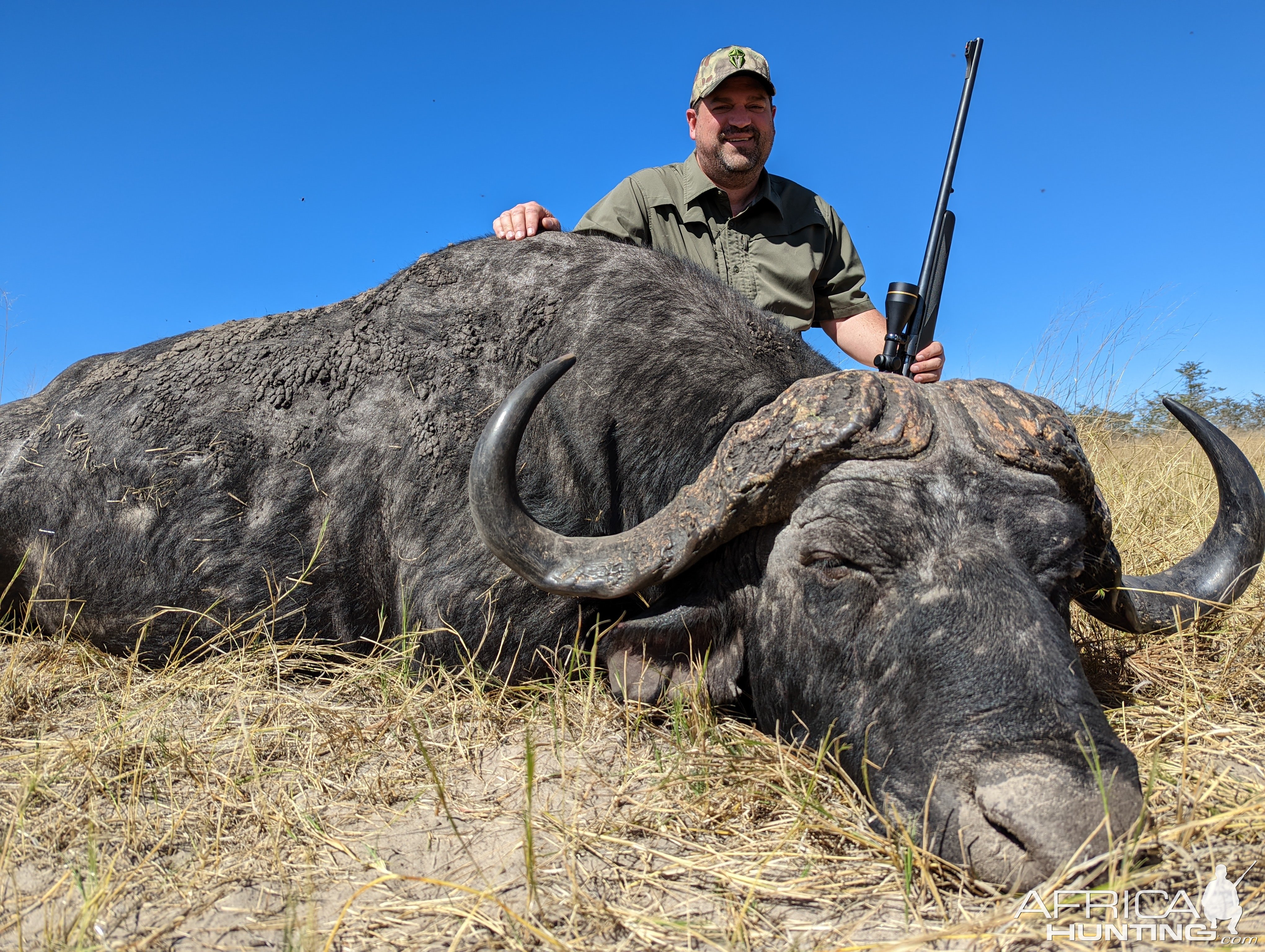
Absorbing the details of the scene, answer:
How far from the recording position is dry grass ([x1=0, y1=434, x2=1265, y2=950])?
191cm

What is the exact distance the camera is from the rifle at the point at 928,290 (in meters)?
4.71

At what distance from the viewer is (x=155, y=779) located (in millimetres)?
2672

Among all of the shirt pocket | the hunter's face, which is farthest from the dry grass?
the hunter's face

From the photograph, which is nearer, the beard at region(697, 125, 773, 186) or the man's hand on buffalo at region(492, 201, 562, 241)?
the man's hand on buffalo at region(492, 201, 562, 241)

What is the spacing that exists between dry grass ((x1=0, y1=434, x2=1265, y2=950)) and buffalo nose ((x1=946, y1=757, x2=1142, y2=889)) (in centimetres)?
5

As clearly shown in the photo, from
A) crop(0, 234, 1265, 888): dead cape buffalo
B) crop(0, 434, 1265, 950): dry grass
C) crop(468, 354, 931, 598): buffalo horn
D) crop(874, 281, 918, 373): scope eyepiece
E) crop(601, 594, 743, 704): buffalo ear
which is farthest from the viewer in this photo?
crop(874, 281, 918, 373): scope eyepiece

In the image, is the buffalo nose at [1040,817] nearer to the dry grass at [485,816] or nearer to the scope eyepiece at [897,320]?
the dry grass at [485,816]

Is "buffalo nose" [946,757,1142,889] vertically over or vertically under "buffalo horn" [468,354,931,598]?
under

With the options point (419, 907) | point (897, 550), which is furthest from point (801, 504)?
point (419, 907)

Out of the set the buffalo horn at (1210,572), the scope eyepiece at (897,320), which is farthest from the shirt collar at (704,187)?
the buffalo horn at (1210,572)

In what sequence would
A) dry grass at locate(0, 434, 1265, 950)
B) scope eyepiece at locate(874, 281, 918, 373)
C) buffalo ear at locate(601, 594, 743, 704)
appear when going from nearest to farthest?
1. dry grass at locate(0, 434, 1265, 950)
2. buffalo ear at locate(601, 594, 743, 704)
3. scope eyepiece at locate(874, 281, 918, 373)

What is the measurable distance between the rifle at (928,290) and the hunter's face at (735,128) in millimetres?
1350

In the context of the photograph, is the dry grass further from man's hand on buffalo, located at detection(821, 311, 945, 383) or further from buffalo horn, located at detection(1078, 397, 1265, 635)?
man's hand on buffalo, located at detection(821, 311, 945, 383)

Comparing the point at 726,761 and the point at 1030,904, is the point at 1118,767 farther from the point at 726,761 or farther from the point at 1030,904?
the point at 726,761
